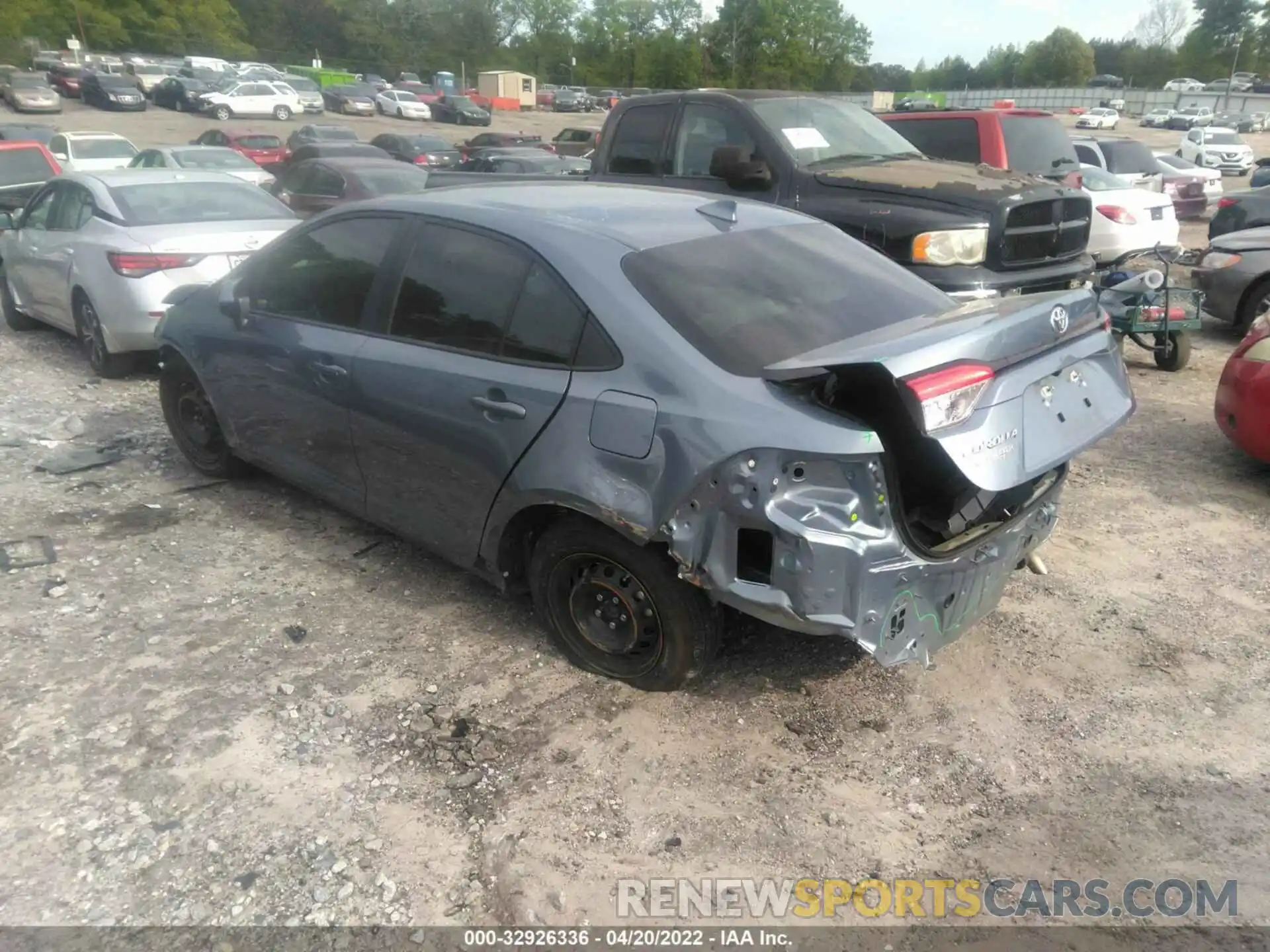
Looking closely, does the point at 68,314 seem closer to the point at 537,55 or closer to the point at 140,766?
the point at 140,766

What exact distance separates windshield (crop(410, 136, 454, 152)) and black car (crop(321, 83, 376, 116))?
2548 cm

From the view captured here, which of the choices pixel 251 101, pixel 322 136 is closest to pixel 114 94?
pixel 251 101

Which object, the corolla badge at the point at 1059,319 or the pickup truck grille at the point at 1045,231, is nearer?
the corolla badge at the point at 1059,319

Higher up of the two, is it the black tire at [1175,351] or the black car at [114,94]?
the black car at [114,94]

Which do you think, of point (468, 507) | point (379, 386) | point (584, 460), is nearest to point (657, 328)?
point (584, 460)

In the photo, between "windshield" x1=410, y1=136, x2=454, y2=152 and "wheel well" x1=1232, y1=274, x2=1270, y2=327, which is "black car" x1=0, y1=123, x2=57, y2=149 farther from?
"wheel well" x1=1232, y1=274, x2=1270, y2=327

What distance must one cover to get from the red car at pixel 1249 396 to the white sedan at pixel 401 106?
162 ft

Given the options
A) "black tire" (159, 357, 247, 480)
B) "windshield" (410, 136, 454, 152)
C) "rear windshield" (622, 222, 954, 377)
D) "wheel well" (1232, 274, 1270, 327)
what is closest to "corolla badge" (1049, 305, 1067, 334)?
"rear windshield" (622, 222, 954, 377)

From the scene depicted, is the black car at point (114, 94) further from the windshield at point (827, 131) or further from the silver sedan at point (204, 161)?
the windshield at point (827, 131)

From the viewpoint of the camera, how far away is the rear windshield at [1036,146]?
371 inches

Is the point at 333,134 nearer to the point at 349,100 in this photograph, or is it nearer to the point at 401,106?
the point at 401,106

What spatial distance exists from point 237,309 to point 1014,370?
3604 millimetres

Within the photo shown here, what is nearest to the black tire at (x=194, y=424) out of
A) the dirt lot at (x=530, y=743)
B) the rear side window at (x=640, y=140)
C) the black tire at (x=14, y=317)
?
the dirt lot at (x=530, y=743)

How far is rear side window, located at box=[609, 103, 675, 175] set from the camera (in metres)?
7.64
